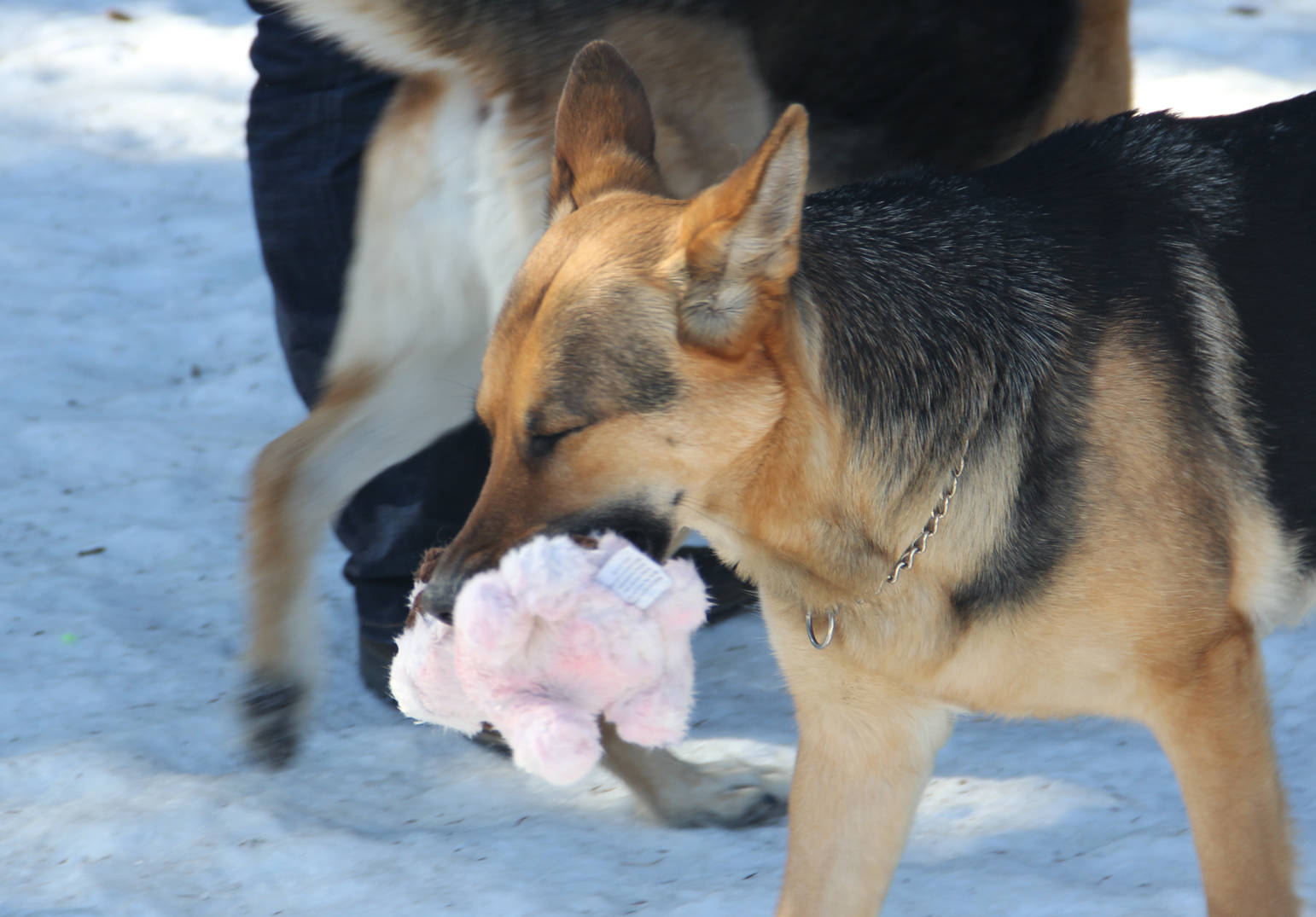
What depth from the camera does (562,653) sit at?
7.08 ft

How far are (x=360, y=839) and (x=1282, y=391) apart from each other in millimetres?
2054

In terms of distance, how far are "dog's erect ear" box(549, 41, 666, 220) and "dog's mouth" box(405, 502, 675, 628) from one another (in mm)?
625

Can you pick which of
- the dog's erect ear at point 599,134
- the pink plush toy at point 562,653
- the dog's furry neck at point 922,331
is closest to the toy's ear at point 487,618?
the pink plush toy at point 562,653

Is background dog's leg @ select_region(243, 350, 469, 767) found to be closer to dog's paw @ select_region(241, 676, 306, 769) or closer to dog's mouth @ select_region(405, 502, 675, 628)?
dog's paw @ select_region(241, 676, 306, 769)

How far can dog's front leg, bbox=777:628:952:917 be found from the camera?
2.46 meters

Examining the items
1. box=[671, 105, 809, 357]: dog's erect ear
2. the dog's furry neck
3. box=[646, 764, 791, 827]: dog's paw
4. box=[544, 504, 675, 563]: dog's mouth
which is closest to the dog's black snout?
box=[544, 504, 675, 563]: dog's mouth

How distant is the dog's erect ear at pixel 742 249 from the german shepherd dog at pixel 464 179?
0.91m

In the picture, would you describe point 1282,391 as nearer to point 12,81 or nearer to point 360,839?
point 360,839

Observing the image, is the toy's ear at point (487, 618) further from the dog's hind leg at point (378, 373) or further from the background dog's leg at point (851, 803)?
the dog's hind leg at point (378, 373)

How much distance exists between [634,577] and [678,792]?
116 centimetres

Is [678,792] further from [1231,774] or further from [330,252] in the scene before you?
[330,252]

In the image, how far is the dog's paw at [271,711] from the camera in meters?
3.12

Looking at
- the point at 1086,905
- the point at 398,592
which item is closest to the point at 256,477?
the point at 398,592

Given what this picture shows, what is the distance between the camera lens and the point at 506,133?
116 inches
